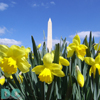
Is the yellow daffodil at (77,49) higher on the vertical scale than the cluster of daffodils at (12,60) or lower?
higher

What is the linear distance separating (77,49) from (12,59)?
57cm

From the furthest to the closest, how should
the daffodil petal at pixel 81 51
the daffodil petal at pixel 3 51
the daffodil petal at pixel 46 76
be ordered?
the daffodil petal at pixel 81 51 → the daffodil petal at pixel 3 51 → the daffodil petal at pixel 46 76

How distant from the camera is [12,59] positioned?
0.76m

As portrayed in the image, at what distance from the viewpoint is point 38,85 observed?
0.95 m

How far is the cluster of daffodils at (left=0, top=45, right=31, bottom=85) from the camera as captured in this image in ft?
2.35

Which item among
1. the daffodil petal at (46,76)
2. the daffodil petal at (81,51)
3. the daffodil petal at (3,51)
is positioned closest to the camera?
the daffodil petal at (46,76)

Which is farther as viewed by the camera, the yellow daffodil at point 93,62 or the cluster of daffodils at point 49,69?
the yellow daffodil at point 93,62

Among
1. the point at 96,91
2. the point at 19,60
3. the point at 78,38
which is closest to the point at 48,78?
the point at 19,60

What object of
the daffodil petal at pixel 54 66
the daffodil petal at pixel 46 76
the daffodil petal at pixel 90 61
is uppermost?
the daffodil petal at pixel 90 61

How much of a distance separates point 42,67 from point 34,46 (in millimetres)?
172

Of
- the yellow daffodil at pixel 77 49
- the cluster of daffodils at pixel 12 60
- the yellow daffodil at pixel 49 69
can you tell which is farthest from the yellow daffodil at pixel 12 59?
the yellow daffodil at pixel 77 49

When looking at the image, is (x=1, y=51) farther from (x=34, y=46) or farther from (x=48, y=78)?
(x=48, y=78)

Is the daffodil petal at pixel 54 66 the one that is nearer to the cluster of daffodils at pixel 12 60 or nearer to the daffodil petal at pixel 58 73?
the daffodil petal at pixel 58 73

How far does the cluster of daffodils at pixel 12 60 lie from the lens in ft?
2.35
